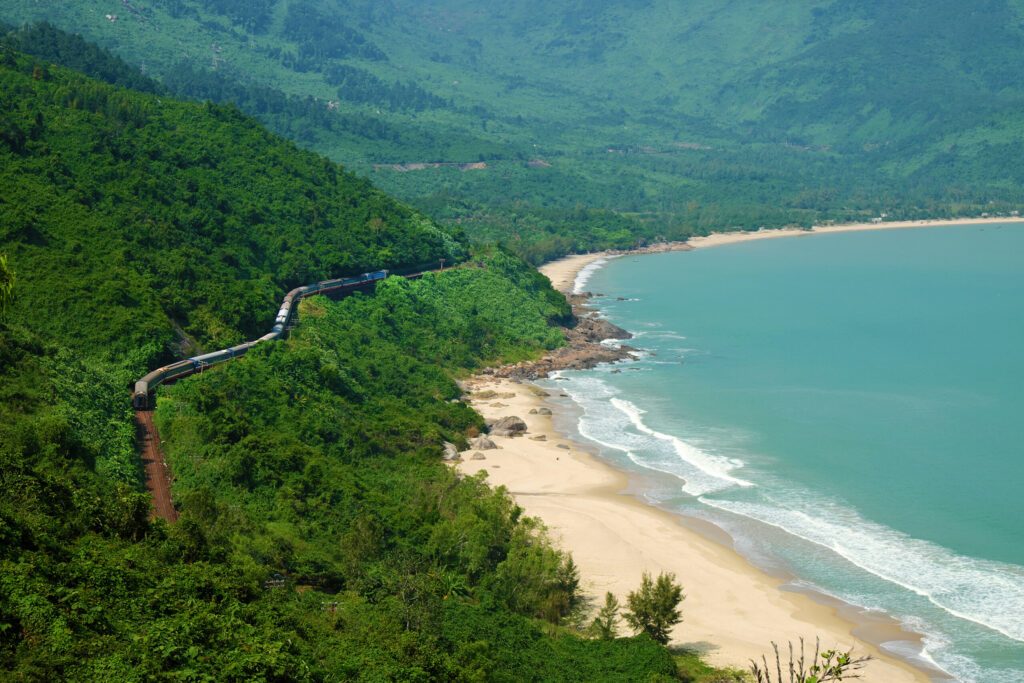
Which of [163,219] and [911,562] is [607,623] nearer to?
[911,562]

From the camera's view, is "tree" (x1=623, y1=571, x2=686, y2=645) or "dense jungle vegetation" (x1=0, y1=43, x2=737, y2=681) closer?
"dense jungle vegetation" (x1=0, y1=43, x2=737, y2=681)

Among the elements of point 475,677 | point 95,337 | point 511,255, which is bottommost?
point 475,677

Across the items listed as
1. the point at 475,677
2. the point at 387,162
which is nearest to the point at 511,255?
the point at 475,677

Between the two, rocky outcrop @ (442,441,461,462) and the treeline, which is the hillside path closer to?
rocky outcrop @ (442,441,461,462)

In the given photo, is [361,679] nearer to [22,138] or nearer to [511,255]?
[22,138]

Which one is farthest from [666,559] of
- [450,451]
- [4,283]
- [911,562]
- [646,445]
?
[4,283]

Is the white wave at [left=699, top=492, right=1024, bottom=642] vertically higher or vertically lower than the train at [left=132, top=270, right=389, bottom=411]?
lower

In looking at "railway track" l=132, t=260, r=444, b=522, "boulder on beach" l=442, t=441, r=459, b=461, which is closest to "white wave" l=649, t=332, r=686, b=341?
"railway track" l=132, t=260, r=444, b=522
